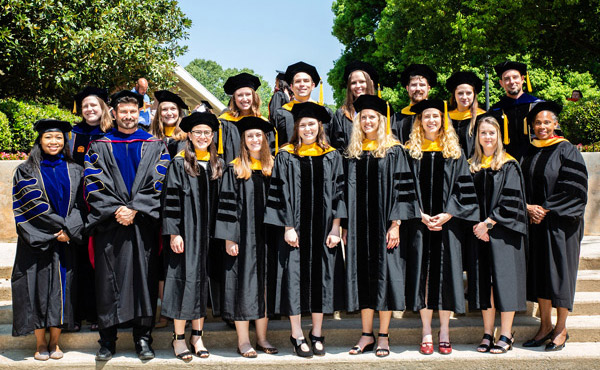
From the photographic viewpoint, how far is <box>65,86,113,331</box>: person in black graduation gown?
179 inches

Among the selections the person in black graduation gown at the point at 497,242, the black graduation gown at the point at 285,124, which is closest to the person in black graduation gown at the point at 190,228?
the black graduation gown at the point at 285,124

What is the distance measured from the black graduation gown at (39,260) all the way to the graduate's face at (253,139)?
1.57 meters

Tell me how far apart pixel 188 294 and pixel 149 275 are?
1.33ft

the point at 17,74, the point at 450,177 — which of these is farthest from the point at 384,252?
the point at 17,74

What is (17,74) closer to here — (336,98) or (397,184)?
(397,184)

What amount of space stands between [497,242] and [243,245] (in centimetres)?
218

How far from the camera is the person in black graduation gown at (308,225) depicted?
14.1ft

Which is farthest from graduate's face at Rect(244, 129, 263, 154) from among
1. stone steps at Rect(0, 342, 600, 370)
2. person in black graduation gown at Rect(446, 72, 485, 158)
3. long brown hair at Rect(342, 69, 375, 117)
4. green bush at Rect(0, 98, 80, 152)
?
green bush at Rect(0, 98, 80, 152)

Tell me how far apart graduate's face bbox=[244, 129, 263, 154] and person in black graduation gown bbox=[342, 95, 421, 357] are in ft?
2.64

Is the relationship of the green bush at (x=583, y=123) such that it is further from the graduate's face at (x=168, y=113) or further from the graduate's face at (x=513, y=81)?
the graduate's face at (x=168, y=113)

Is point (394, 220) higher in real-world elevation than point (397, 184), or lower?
lower

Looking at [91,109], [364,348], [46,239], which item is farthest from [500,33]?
[46,239]

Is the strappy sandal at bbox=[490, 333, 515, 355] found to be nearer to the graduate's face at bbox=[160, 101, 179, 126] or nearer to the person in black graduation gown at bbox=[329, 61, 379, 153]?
the person in black graduation gown at bbox=[329, 61, 379, 153]

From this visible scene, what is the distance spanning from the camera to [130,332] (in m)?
4.56
